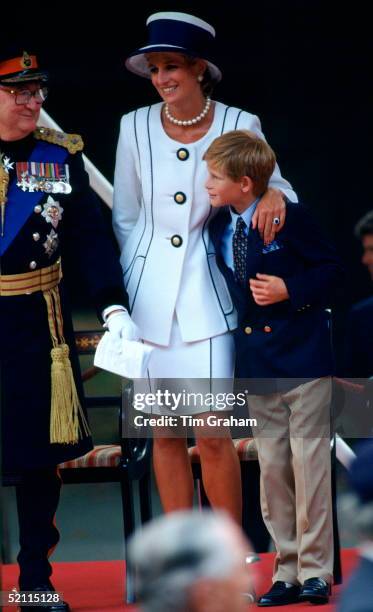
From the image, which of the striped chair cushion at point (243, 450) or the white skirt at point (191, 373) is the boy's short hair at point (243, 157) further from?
the striped chair cushion at point (243, 450)

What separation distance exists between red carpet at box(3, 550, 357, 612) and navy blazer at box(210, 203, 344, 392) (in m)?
0.57

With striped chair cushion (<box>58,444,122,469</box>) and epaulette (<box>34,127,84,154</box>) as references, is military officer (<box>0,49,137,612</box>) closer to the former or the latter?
epaulette (<box>34,127,84,154</box>)

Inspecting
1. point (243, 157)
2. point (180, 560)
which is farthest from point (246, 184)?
point (180, 560)

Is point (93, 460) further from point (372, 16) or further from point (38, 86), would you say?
point (372, 16)

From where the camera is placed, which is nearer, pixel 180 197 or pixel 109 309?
pixel 109 309

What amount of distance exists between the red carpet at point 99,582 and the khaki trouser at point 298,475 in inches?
4.8

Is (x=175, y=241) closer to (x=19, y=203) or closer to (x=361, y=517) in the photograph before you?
(x=19, y=203)

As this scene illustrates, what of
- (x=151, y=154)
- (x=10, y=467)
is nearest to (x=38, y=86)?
(x=151, y=154)

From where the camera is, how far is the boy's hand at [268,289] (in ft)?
12.5

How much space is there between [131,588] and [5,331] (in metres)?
0.78

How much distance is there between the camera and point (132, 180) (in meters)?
4.00

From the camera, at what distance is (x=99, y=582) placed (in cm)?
428

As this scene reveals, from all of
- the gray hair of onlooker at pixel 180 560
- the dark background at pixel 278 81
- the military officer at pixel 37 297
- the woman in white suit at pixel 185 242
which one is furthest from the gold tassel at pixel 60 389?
the gray hair of onlooker at pixel 180 560

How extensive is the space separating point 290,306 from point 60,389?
2.05 ft
